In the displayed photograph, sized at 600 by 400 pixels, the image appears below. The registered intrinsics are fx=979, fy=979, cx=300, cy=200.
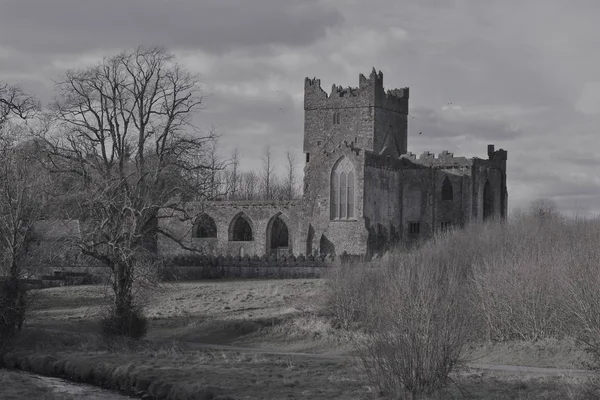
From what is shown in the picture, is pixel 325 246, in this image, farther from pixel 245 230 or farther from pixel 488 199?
pixel 488 199

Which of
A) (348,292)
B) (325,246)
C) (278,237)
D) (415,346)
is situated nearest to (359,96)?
(278,237)

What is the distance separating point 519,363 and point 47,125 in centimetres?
3090

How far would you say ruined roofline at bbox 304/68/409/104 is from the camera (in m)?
75.9

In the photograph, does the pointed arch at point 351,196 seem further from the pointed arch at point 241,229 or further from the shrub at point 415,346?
the shrub at point 415,346

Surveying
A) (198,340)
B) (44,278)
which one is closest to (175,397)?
(198,340)

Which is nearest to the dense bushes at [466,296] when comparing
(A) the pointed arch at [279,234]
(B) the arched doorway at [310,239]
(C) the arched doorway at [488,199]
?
(B) the arched doorway at [310,239]

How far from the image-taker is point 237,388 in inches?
968

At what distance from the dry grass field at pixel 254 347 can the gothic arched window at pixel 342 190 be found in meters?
12.9

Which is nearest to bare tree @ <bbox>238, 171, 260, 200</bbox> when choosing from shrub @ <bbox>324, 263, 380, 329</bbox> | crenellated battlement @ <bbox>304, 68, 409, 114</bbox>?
crenellated battlement @ <bbox>304, 68, 409, 114</bbox>

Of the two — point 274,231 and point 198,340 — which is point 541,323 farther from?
point 274,231

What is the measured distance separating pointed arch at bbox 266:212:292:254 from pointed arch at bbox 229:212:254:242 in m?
1.44

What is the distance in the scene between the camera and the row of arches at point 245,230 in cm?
6806

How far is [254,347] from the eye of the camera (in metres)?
35.9

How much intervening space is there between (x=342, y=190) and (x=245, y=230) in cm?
1061
